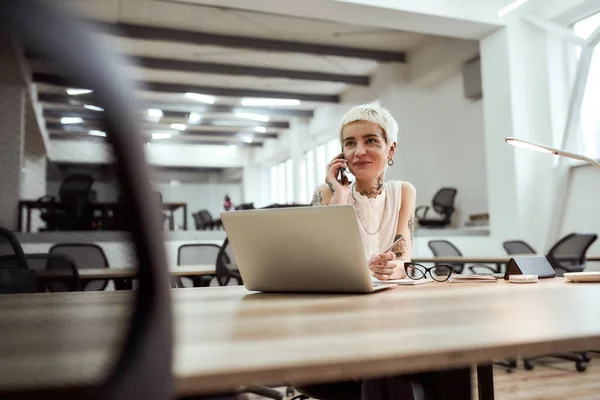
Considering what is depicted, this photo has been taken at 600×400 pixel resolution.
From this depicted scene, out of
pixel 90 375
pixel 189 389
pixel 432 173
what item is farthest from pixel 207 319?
pixel 432 173

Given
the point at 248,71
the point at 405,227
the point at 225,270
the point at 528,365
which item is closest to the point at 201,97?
the point at 248,71

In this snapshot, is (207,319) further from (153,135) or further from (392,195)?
(392,195)

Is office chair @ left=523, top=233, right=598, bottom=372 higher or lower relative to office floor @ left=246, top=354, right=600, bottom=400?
higher

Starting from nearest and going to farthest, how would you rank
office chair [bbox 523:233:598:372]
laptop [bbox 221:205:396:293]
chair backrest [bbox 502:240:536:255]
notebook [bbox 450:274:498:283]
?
1. laptop [bbox 221:205:396:293]
2. notebook [bbox 450:274:498:283]
3. office chair [bbox 523:233:598:372]
4. chair backrest [bbox 502:240:536:255]

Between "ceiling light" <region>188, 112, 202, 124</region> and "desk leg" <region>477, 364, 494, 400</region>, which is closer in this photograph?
"desk leg" <region>477, 364, 494, 400</region>

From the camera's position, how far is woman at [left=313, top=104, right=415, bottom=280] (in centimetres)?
194

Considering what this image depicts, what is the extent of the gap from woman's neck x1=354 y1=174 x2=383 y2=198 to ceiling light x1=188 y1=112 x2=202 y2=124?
1121 centimetres

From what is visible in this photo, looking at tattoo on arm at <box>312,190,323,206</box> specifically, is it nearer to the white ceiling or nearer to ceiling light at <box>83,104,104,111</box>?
ceiling light at <box>83,104,104,111</box>

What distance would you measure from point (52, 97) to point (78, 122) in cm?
4

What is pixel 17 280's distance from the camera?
4.01ft

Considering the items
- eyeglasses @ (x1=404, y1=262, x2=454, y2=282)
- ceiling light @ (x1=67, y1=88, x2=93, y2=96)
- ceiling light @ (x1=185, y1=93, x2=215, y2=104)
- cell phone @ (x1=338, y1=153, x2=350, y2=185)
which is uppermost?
ceiling light @ (x1=185, y1=93, x2=215, y2=104)

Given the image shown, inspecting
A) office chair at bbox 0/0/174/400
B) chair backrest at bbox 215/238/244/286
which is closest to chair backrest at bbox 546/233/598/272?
chair backrest at bbox 215/238/244/286

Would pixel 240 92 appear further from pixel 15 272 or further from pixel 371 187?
pixel 15 272

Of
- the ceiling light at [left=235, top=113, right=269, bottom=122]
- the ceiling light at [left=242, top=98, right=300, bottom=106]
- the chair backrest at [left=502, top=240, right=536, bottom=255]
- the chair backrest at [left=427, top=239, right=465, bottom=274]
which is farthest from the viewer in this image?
the ceiling light at [left=235, top=113, right=269, bottom=122]
